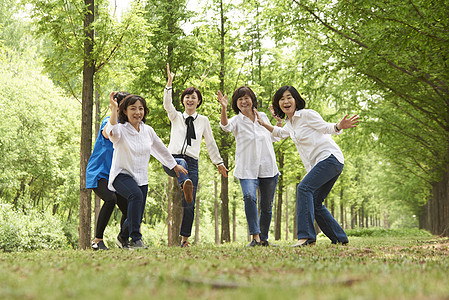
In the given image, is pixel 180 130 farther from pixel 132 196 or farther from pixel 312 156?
pixel 312 156

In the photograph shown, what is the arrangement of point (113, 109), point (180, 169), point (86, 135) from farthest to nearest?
point (86, 135), point (180, 169), point (113, 109)

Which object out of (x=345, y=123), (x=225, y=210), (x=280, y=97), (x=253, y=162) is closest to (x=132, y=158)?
(x=253, y=162)

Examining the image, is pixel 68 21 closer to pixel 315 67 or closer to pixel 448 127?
pixel 315 67

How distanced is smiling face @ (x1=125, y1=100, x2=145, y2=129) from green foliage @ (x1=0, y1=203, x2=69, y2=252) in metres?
19.0

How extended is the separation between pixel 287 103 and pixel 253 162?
116 centimetres


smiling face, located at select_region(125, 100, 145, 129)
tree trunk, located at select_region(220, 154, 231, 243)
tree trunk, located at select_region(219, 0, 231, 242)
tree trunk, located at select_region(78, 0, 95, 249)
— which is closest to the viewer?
smiling face, located at select_region(125, 100, 145, 129)

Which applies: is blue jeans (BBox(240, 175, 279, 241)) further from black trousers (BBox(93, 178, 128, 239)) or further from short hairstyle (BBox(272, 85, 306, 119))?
black trousers (BBox(93, 178, 128, 239))

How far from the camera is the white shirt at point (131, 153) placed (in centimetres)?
668

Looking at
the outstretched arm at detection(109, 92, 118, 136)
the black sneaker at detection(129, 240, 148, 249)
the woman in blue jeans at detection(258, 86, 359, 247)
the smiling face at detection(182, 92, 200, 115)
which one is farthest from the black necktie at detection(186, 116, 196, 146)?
the black sneaker at detection(129, 240, 148, 249)

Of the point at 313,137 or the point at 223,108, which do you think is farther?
the point at 223,108

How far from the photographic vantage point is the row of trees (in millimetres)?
9438

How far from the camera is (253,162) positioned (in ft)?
24.0

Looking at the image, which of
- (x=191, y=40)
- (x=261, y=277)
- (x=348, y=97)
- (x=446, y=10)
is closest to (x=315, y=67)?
(x=348, y=97)

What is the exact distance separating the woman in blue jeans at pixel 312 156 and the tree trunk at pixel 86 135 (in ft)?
15.5
